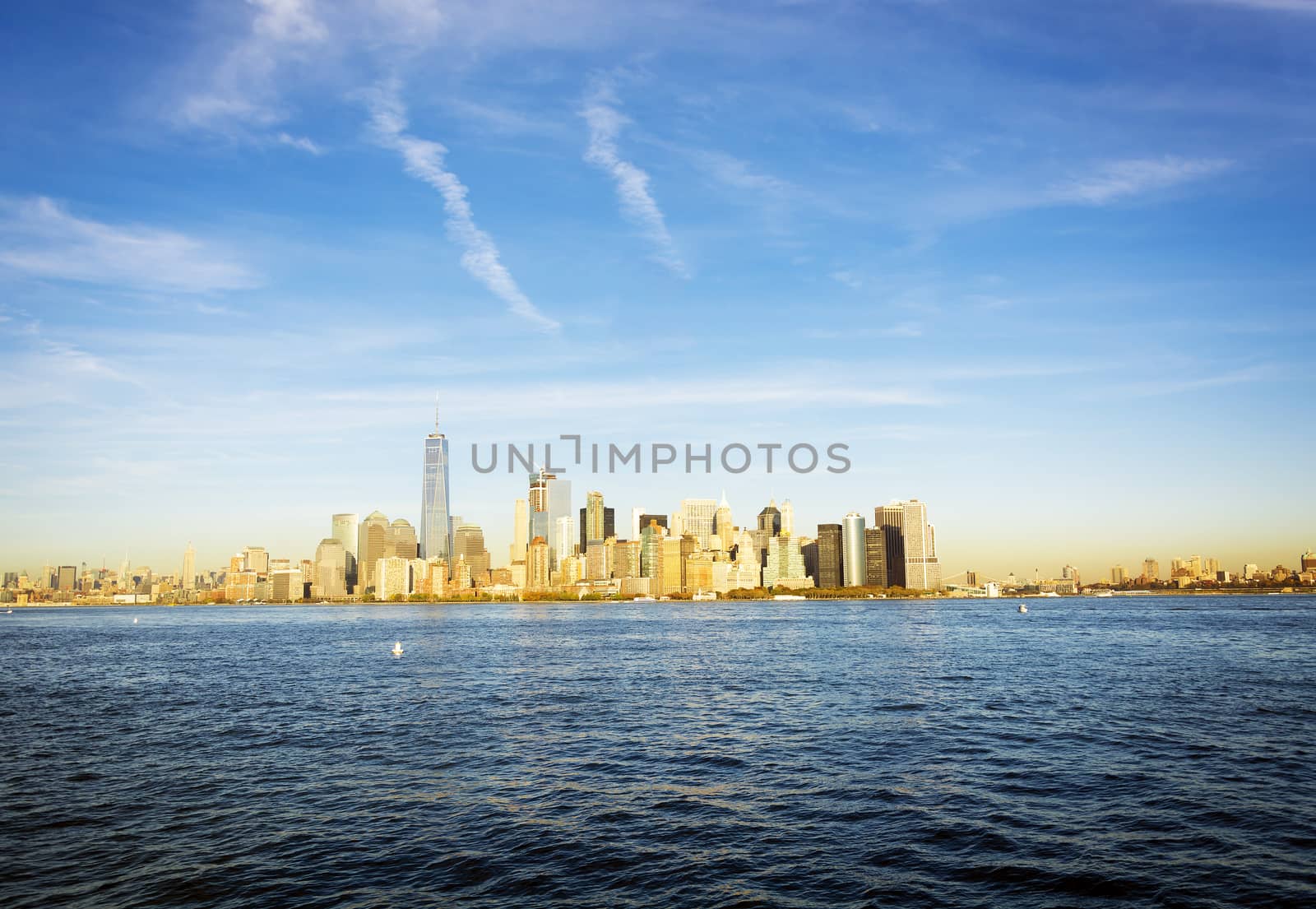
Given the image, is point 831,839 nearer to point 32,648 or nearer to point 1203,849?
point 1203,849

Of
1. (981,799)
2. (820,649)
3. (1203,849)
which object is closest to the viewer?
(1203,849)

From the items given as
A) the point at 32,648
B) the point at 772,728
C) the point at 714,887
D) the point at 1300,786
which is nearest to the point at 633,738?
the point at 772,728

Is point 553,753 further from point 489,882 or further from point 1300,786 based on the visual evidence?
point 1300,786

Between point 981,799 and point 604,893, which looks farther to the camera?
point 981,799

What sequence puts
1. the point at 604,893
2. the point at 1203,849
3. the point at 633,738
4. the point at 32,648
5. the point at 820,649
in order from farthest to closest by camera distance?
the point at 32,648 → the point at 820,649 → the point at 633,738 → the point at 1203,849 → the point at 604,893

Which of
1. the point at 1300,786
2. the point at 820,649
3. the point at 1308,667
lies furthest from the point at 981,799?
the point at 820,649

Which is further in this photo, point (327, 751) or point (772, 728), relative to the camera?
point (772, 728)
